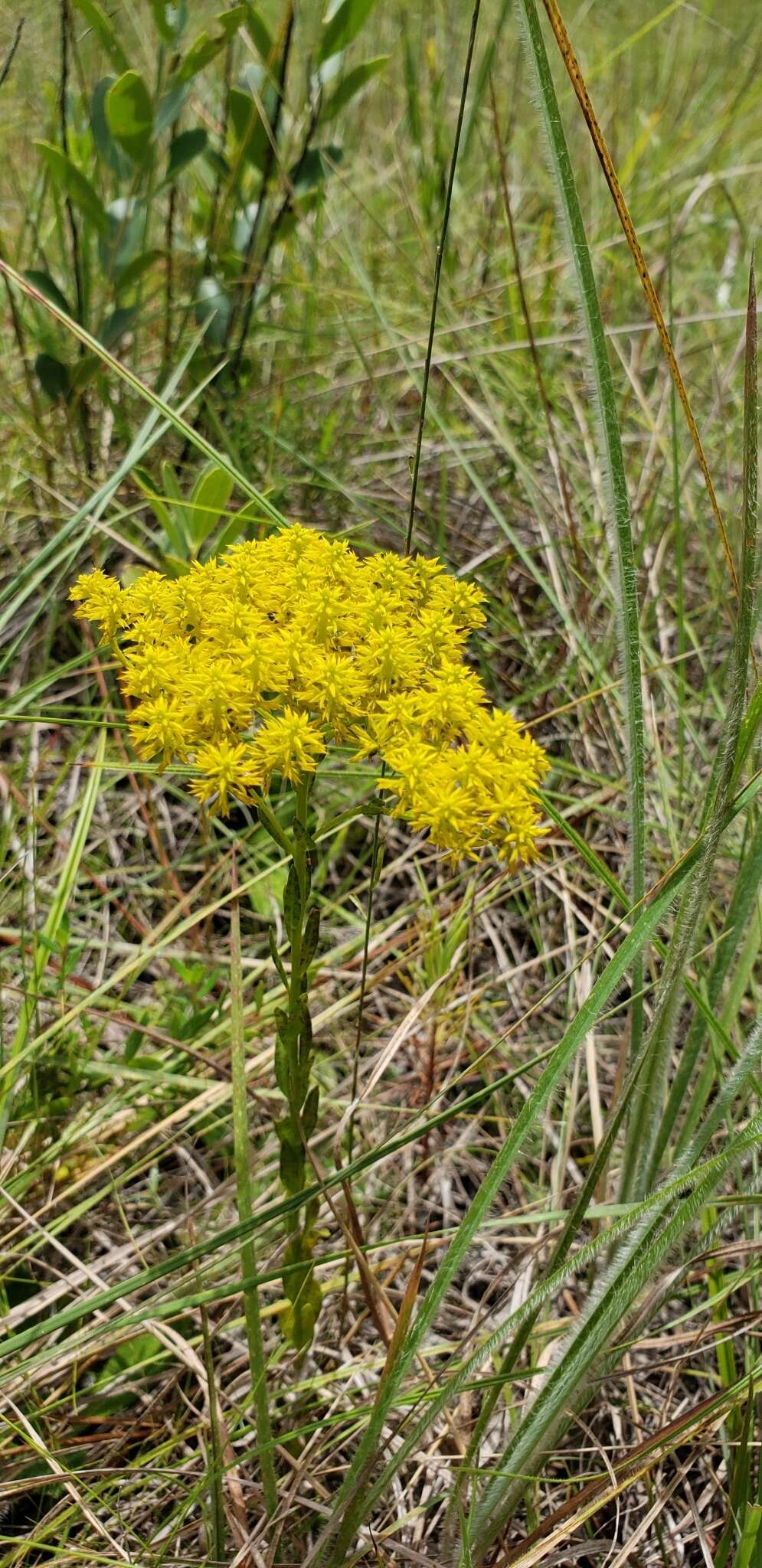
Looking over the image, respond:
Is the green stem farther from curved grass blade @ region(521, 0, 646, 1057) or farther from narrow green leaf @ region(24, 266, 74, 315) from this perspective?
narrow green leaf @ region(24, 266, 74, 315)

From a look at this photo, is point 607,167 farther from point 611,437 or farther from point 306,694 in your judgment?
point 306,694

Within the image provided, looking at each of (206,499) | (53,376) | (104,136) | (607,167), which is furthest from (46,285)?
(607,167)

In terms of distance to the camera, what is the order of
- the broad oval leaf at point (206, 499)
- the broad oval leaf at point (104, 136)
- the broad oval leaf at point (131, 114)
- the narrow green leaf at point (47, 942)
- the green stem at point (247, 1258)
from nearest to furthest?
the green stem at point (247, 1258), the narrow green leaf at point (47, 942), the broad oval leaf at point (206, 499), the broad oval leaf at point (131, 114), the broad oval leaf at point (104, 136)

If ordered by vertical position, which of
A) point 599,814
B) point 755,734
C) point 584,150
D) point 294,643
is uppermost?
point 584,150

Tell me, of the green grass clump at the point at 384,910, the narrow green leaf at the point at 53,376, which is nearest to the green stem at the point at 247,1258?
the green grass clump at the point at 384,910

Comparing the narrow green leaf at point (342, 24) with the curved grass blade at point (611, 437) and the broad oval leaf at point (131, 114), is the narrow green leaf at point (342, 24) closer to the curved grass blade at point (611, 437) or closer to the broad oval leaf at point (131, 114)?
the broad oval leaf at point (131, 114)

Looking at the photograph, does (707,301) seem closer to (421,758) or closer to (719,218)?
(719,218)

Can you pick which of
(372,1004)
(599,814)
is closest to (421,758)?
(372,1004)
